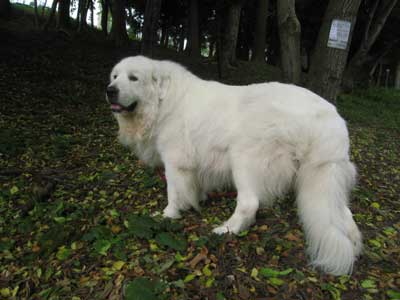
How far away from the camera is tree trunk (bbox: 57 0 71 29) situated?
14141 millimetres

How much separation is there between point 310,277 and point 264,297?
437 mm

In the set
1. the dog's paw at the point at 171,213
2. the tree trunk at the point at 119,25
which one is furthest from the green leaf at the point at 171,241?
the tree trunk at the point at 119,25

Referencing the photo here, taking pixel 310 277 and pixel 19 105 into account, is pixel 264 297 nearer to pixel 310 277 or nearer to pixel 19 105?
pixel 310 277

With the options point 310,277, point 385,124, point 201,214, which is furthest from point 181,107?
point 385,124

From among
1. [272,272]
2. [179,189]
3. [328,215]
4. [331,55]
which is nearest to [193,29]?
[331,55]

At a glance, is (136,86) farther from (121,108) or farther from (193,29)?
(193,29)

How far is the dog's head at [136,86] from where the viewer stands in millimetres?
3545

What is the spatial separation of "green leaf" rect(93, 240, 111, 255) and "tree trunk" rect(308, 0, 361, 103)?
425 centimetres

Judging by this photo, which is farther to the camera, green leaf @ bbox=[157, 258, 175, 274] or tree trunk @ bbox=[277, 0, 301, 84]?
tree trunk @ bbox=[277, 0, 301, 84]

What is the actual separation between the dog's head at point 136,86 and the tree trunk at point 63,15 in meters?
12.1

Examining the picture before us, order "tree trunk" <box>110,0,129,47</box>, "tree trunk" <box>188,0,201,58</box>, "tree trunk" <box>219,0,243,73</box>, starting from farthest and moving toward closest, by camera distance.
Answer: "tree trunk" <box>188,0,201,58</box>, "tree trunk" <box>110,0,129,47</box>, "tree trunk" <box>219,0,243,73</box>

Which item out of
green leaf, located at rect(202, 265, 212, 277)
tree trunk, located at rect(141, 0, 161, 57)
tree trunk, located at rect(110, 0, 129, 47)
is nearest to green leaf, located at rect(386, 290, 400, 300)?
green leaf, located at rect(202, 265, 212, 277)

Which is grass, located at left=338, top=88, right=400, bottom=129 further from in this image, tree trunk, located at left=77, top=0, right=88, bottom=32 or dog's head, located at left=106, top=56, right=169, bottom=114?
tree trunk, located at left=77, top=0, right=88, bottom=32

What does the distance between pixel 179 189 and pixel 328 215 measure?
1542 mm
